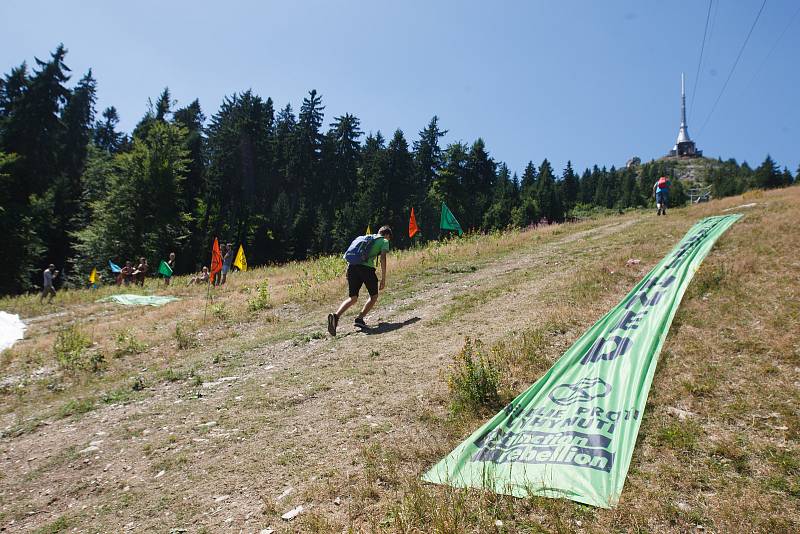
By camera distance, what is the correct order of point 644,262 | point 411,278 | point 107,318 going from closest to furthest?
point 644,262 < point 411,278 < point 107,318

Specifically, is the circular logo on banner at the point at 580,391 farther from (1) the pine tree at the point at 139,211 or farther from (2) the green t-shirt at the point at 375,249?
(1) the pine tree at the point at 139,211

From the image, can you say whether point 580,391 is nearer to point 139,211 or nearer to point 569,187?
Result: point 139,211

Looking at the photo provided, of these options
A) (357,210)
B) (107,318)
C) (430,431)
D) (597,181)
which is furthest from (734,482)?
(597,181)

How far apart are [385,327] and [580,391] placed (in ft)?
15.6

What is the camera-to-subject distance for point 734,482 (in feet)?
10.5

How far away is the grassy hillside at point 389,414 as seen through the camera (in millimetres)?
3219

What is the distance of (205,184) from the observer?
57094 millimetres

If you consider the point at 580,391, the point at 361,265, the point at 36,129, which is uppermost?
the point at 36,129

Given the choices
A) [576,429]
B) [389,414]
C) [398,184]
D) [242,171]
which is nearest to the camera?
[576,429]

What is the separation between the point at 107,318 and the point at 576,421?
15.2 m

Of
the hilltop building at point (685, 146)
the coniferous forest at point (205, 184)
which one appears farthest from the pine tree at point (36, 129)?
the hilltop building at point (685, 146)

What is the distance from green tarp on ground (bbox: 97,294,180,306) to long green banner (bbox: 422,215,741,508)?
15543 millimetres

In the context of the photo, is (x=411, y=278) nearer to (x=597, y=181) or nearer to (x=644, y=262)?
(x=644, y=262)

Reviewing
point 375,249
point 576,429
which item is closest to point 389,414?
point 576,429
